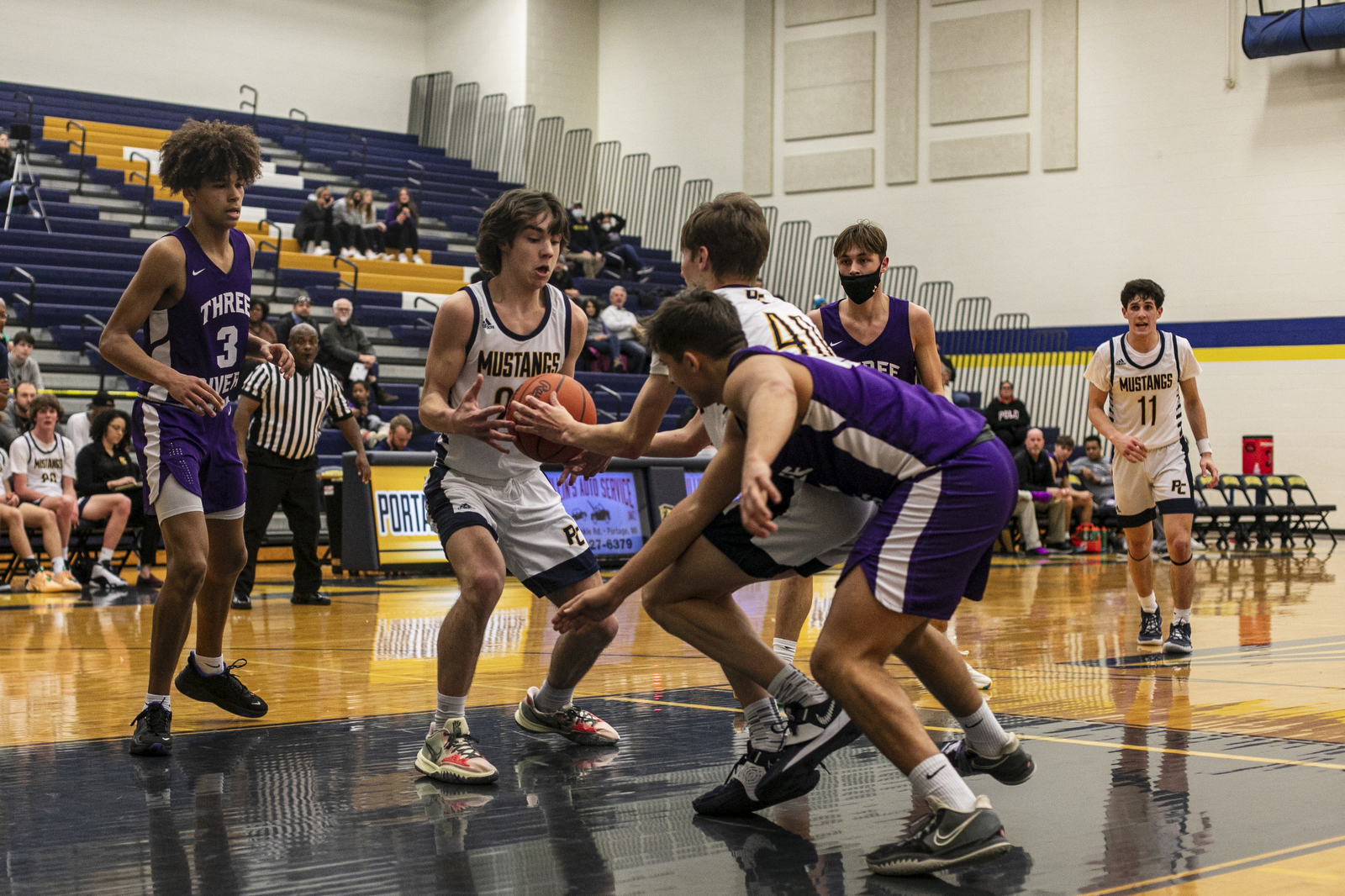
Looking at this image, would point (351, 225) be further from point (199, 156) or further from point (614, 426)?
point (614, 426)

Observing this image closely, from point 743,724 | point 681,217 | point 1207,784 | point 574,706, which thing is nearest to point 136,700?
point 574,706

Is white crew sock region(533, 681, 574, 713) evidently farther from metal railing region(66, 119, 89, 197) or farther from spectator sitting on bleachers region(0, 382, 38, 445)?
metal railing region(66, 119, 89, 197)

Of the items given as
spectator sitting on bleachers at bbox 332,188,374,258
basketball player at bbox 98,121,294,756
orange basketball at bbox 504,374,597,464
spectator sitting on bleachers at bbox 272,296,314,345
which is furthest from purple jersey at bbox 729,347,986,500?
spectator sitting on bleachers at bbox 332,188,374,258

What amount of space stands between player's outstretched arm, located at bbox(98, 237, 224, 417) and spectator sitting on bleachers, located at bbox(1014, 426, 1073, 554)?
12.2 meters

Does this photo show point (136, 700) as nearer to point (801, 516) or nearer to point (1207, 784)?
point (801, 516)

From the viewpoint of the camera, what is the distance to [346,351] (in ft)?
49.1

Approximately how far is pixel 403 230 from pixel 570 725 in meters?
16.8

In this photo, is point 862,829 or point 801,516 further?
point 801,516

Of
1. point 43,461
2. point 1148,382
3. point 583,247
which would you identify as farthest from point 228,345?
point 583,247

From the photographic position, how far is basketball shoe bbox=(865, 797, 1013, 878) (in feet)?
9.71

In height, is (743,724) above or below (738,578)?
below

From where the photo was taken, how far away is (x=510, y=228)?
4266 millimetres

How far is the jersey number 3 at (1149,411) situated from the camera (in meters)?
7.21

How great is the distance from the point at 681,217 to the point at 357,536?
46.6ft
